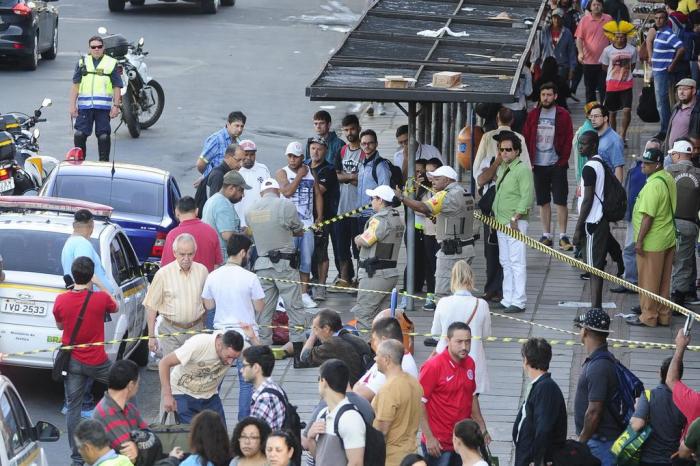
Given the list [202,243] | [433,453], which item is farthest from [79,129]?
[433,453]

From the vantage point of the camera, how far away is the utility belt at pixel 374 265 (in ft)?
44.5

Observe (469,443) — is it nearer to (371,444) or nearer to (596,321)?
(371,444)

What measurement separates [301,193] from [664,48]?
784 centimetres

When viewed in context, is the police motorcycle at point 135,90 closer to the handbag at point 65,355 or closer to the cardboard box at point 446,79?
the cardboard box at point 446,79

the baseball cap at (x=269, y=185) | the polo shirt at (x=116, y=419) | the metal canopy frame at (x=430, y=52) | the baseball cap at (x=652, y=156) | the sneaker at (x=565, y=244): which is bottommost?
the sneaker at (x=565, y=244)

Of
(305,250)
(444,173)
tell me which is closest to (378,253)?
(444,173)

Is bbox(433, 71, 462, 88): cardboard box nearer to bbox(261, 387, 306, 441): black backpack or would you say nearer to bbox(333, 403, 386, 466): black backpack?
bbox(261, 387, 306, 441): black backpack

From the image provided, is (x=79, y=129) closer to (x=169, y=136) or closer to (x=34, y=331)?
(x=169, y=136)

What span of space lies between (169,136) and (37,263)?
1118 cm

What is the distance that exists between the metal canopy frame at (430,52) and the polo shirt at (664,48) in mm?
2383

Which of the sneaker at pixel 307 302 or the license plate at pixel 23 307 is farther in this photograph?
the sneaker at pixel 307 302

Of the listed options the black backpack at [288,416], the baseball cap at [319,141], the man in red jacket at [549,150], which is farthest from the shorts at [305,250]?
the black backpack at [288,416]

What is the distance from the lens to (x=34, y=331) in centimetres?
1259

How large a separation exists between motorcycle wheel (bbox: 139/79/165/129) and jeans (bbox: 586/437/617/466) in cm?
1561
